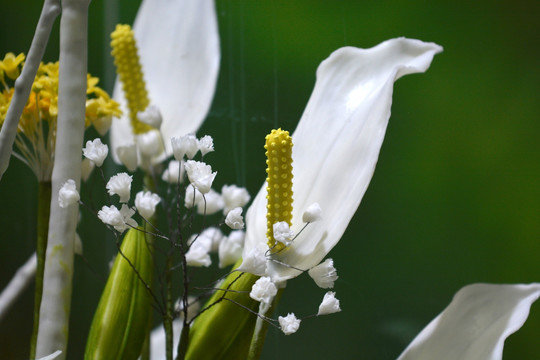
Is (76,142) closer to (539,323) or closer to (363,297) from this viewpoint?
(363,297)

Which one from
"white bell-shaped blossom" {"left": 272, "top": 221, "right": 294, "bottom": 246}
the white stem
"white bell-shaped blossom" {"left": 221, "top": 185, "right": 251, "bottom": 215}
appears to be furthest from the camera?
the white stem

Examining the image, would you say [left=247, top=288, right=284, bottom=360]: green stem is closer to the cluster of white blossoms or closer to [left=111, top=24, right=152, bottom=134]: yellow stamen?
the cluster of white blossoms

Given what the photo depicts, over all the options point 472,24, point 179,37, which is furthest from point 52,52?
point 472,24

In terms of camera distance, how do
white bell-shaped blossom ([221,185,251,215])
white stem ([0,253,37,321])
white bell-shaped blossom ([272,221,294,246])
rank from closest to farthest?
white bell-shaped blossom ([272,221,294,246]) < white bell-shaped blossom ([221,185,251,215]) < white stem ([0,253,37,321])

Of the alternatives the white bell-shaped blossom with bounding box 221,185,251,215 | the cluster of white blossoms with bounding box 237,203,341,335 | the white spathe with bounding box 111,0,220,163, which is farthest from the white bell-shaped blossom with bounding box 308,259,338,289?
the white spathe with bounding box 111,0,220,163

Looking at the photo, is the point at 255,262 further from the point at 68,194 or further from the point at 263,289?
the point at 68,194

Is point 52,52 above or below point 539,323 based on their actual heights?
above

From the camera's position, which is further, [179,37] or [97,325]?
[179,37]

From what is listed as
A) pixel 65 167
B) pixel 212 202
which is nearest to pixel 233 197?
pixel 212 202
